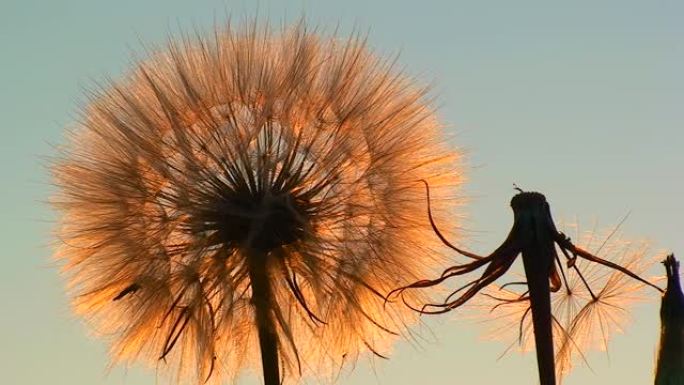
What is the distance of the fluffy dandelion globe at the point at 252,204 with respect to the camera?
11.4m

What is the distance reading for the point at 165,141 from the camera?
11625 millimetres

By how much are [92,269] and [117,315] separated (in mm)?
356

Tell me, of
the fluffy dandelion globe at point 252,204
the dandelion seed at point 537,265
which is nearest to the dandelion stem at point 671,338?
the dandelion seed at point 537,265

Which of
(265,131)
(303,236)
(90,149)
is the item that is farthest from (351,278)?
(90,149)

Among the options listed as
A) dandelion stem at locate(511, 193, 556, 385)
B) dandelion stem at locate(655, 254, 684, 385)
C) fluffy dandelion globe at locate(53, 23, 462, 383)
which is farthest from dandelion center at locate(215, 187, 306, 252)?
dandelion stem at locate(655, 254, 684, 385)

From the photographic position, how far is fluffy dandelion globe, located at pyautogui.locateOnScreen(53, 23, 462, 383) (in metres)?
11.4

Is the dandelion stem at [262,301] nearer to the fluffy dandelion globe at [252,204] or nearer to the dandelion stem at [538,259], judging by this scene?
the fluffy dandelion globe at [252,204]

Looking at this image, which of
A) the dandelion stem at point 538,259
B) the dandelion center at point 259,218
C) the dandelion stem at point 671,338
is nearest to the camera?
the dandelion stem at point 671,338

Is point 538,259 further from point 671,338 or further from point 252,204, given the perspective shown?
point 252,204

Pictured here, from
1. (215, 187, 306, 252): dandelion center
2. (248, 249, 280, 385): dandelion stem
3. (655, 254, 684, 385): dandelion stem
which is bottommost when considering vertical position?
(655, 254, 684, 385): dandelion stem

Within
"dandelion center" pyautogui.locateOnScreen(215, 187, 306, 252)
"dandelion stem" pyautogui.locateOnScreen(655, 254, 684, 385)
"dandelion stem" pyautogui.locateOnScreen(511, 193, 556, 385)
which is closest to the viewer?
"dandelion stem" pyautogui.locateOnScreen(655, 254, 684, 385)

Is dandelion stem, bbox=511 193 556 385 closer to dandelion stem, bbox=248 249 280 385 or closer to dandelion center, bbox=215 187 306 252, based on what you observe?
dandelion center, bbox=215 187 306 252

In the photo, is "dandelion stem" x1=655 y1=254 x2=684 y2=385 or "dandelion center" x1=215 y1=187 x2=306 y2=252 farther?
"dandelion center" x1=215 y1=187 x2=306 y2=252

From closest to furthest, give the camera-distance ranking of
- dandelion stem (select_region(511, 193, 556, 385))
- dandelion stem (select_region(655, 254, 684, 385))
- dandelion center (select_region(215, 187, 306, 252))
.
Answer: dandelion stem (select_region(655, 254, 684, 385)) → dandelion stem (select_region(511, 193, 556, 385)) → dandelion center (select_region(215, 187, 306, 252))
